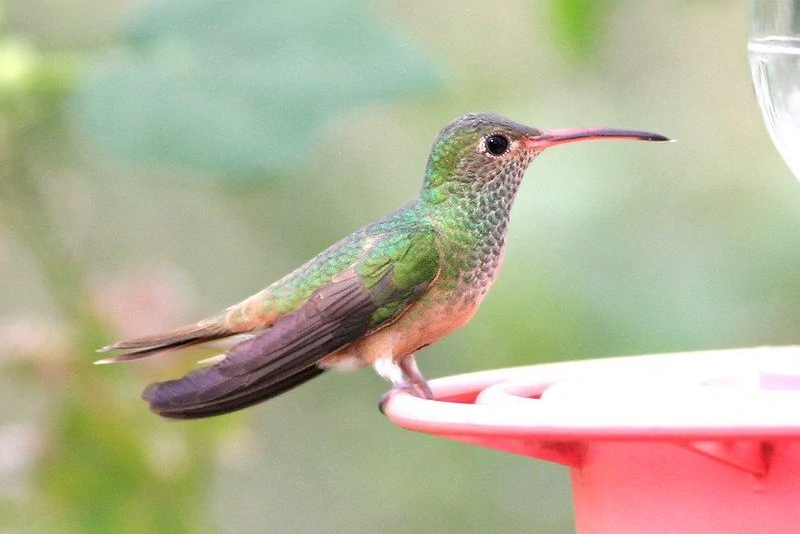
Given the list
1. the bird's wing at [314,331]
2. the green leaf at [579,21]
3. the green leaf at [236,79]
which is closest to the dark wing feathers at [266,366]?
the bird's wing at [314,331]

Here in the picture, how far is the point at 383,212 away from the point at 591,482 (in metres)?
2.92

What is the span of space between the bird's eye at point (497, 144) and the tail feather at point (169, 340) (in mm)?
792

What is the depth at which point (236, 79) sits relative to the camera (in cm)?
377

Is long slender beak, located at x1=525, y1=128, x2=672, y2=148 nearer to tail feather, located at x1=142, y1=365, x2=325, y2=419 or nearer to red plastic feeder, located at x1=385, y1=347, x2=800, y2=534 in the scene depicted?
red plastic feeder, located at x1=385, y1=347, x2=800, y2=534

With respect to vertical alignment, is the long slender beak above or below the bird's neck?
above

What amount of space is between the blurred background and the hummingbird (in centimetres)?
27

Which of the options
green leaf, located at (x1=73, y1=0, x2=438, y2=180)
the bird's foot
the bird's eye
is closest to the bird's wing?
the bird's foot

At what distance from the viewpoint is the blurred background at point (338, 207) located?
3750 millimetres

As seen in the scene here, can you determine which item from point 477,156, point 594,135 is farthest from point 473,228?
point 594,135

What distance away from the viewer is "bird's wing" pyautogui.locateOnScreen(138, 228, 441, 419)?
3033mm

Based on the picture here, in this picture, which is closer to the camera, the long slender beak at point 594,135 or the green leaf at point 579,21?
the long slender beak at point 594,135

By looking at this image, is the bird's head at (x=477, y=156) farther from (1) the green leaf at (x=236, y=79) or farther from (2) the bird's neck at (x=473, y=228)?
(1) the green leaf at (x=236, y=79)

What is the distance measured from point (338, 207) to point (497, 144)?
1599 mm

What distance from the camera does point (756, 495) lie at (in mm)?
2299
